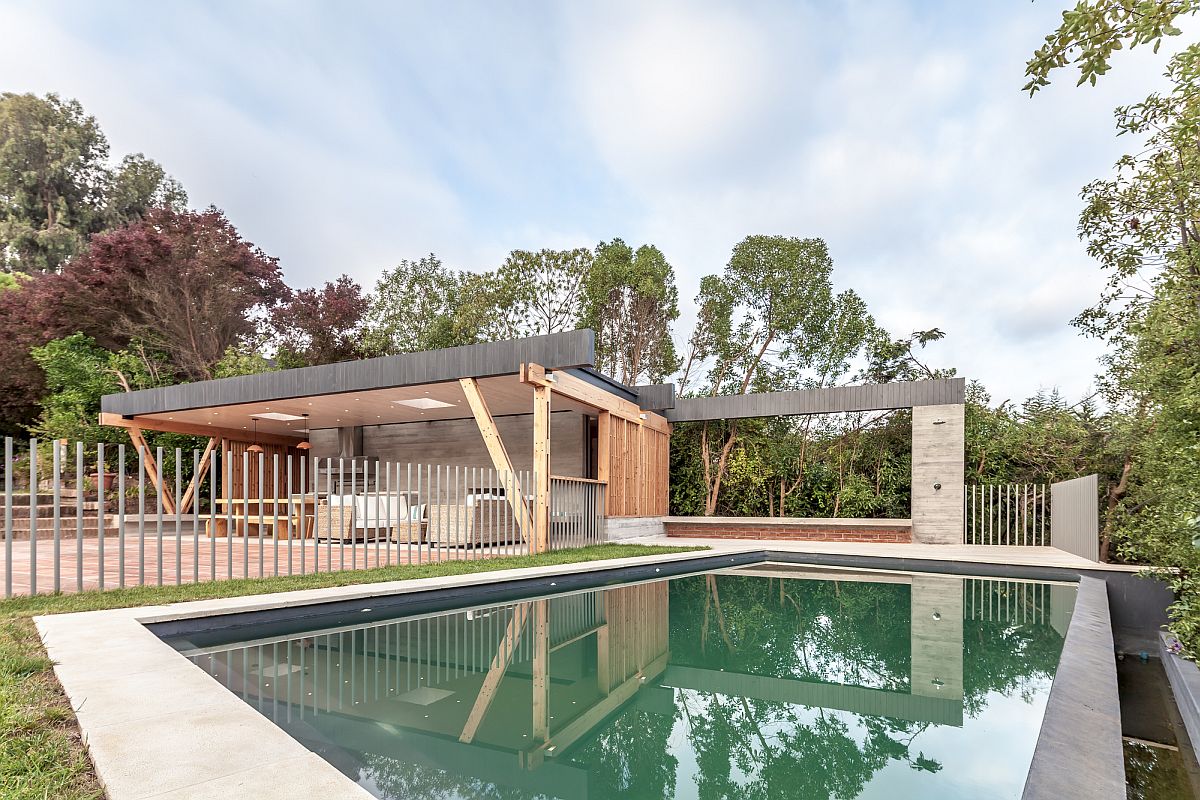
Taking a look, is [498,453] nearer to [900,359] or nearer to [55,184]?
[900,359]

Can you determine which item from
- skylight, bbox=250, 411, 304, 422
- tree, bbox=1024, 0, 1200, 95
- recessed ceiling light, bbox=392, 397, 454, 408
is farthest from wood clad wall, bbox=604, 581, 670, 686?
skylight, bbox=250, 411, 304, 422

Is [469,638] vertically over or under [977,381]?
under

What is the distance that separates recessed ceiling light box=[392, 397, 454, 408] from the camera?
12328 mm

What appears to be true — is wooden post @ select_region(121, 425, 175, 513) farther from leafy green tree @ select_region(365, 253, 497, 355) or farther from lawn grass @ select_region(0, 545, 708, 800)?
lawn grass @ select_region(0, 545, 708, 800)

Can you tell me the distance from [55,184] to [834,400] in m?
32.4

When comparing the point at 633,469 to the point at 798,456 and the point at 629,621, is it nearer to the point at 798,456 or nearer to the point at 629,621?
the point at 798,456

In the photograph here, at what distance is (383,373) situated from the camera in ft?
33.9

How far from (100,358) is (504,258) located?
1203 centimetres

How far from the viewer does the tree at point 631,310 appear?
20172mm

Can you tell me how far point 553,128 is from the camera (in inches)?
737

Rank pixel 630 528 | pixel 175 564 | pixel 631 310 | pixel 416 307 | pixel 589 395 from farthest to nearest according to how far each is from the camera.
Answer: pixel 416 307, pixel 631 310, pixel 630 528, pixel 589 395, pixel 175 564

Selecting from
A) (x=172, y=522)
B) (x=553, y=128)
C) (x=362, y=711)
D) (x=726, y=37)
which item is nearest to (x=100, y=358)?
(x=172, y=522)

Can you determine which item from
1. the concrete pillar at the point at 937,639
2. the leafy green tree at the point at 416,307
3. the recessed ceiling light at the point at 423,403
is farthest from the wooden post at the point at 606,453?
the leafy green tree at the point at 416,307

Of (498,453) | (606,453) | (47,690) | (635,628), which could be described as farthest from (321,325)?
(47,690)
